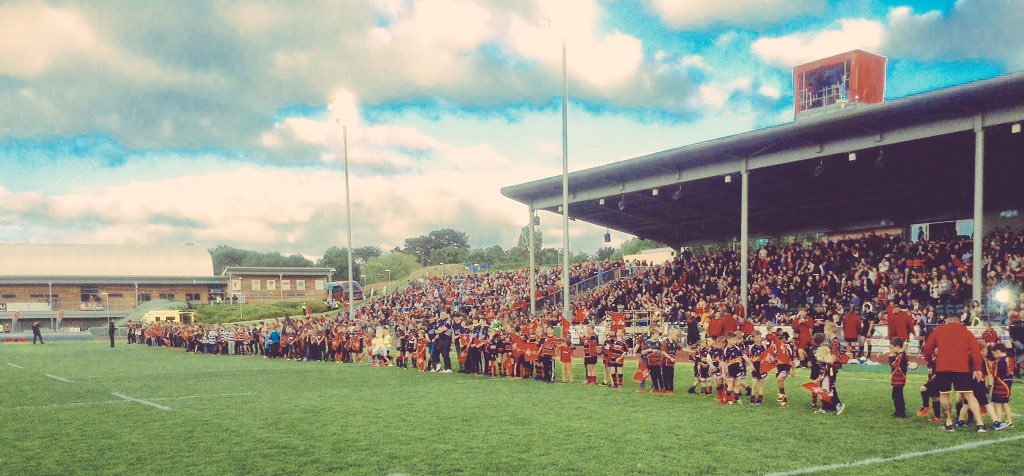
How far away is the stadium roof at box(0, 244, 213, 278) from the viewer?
76375mm

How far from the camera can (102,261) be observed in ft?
264

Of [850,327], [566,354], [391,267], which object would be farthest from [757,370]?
[391,267]

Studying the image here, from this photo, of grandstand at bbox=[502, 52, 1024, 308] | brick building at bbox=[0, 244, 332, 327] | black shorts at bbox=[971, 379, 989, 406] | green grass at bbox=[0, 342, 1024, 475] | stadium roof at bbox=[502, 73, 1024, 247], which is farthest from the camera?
brick building at bbox=[0, 244, 332, 327]

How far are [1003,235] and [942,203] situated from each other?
24.7 ft

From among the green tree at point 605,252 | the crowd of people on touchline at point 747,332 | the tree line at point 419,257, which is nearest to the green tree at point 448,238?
the tree line at point 419,257

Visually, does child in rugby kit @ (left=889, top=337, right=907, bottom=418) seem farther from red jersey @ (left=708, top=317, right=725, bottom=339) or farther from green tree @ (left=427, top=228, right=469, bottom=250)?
green tree @ (left=427, top=228, right=469, bottom=250)

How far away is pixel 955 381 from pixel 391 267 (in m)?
132

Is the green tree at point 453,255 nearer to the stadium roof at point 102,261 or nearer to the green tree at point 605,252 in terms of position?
the green tree at point 605,252

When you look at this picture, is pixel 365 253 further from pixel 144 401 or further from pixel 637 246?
pixel 144 401

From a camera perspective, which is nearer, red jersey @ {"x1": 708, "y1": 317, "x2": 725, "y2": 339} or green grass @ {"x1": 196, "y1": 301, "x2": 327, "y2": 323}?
red jersey @ {"x1": 708, "y1": 317, "x2": 725, "y2": 339}

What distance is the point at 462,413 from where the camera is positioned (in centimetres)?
1262

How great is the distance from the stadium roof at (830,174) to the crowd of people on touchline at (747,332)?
316cm

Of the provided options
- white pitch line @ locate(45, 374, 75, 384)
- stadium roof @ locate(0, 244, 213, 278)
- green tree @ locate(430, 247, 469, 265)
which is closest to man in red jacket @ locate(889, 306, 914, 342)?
white pitch line @ locate(45, 374, 75, 384)

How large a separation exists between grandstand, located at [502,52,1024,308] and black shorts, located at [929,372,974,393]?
12596 mm
